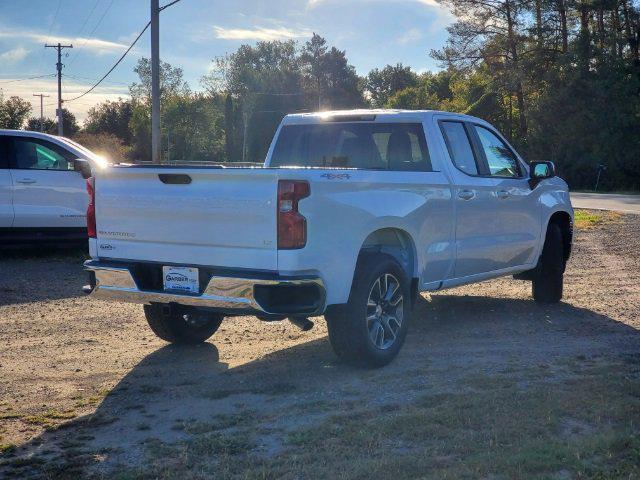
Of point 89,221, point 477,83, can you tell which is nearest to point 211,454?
point 89,221

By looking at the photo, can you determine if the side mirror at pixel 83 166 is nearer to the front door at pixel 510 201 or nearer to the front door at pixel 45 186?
the front door at pixel 45 186

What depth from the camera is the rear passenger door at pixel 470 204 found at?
782 cm

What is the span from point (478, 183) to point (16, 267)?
24.1 feet

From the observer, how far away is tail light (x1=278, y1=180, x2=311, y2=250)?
228 inches

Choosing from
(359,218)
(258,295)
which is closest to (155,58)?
(359,218)

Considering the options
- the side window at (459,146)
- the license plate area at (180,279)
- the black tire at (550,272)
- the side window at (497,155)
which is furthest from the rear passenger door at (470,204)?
the license plate area at (180,279)

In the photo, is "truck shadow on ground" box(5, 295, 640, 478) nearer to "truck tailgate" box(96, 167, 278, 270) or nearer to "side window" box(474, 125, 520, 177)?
"truck tailgate" box(96, 167, 278, 270)

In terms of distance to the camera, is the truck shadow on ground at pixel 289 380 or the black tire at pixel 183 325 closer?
the truck shadow on ground at pixel 289 380

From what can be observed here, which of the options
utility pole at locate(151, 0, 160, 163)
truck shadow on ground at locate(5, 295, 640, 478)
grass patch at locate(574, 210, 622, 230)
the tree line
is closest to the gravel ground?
truck shadow on ground at locate(5, 295, 640, 478)

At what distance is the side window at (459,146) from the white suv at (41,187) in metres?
6.41

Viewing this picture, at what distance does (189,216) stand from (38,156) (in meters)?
7.76

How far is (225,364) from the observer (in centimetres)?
703

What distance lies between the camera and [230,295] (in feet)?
19.6

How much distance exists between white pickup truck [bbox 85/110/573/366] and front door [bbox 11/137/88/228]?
5.67m
